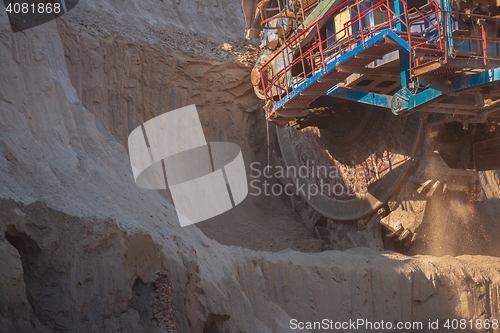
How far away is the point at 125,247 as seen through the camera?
6.27 metres

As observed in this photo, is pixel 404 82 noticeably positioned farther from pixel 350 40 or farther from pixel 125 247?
pixel 125 247

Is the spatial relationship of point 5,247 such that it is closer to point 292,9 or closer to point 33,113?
point 33,113

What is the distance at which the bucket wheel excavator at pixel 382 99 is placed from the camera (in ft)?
29.9

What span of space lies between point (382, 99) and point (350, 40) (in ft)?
3.27

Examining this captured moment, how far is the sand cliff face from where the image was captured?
18.9 ft

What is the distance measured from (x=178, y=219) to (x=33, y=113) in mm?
2469

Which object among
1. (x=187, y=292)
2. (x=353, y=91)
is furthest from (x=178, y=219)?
(x=353, y=91)

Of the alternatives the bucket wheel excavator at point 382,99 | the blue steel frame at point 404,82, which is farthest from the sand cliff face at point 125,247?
the blue steel frame at point 404,82

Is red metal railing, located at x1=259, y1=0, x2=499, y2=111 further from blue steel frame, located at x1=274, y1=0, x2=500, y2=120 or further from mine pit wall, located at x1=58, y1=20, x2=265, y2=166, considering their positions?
mine pit wall, located at x1=58, y1=20, x2=265, y2=166

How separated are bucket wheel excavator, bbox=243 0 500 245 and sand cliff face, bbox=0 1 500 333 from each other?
1440 mm

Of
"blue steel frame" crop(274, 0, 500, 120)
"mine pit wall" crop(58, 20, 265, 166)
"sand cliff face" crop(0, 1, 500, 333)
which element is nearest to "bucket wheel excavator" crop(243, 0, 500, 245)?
"blue steel frame" crop(274, 0, 500, 120)

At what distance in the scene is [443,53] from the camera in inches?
348

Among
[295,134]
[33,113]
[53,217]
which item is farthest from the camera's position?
[295,134]

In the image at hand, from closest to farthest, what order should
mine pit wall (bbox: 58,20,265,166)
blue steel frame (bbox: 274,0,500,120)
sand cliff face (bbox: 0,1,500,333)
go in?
sand cliff face (bbox: 0,1,500,333) → blue steel frame (bbox: 274,0,500,120) → mine pit wall (bbox: 58,20,265,166)
